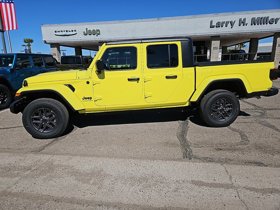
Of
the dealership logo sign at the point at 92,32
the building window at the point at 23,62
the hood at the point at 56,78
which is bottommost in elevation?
the hood at the point at 56,78

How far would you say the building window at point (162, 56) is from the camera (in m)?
4.63

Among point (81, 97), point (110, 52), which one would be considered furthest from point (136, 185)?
point (110, 52)

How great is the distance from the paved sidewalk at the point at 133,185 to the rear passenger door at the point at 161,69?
1712mm

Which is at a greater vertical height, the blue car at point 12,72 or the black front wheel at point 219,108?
the blue car at point 12,72

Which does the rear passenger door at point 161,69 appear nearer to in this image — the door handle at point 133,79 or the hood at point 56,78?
the door handle at point 133,79

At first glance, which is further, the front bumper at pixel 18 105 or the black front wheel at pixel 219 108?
the black front wheel at pixel 219 108

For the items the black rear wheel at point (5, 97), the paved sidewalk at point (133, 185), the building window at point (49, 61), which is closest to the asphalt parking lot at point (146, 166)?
the paved sidewalk at point (133, 185)

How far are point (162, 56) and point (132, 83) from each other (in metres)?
0.86

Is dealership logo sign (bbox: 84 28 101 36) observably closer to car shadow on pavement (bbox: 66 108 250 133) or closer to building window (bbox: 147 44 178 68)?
car shadow on pavement (bbox: 66 108 250 133)

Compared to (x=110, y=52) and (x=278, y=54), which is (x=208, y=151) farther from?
(x=278, y=54)

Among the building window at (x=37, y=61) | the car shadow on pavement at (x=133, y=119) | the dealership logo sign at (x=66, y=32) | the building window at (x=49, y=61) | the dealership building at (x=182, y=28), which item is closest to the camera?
the car shadow on pavement at (x=133, y=119)

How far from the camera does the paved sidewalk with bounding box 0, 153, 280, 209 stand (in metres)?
2.57

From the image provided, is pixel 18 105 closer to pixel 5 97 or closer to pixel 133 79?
pixel 133 79

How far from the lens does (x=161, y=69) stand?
4.65m
